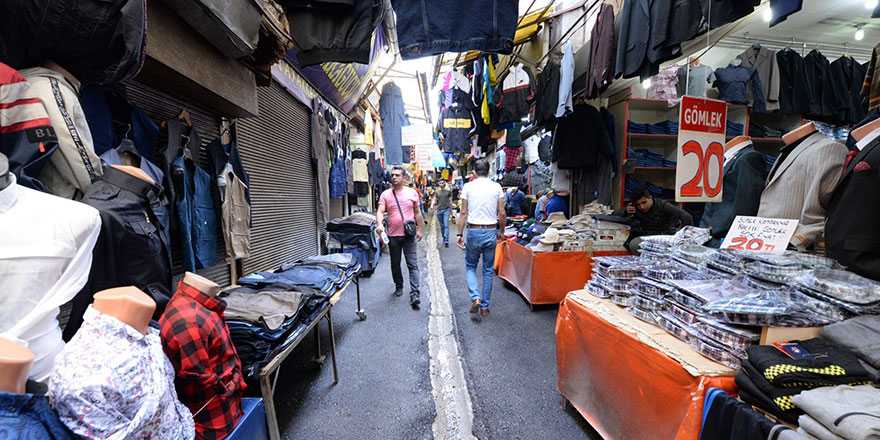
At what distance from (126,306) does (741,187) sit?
4.33 metres

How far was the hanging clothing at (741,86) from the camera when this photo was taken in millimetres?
4684

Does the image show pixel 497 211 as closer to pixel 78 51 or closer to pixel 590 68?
pixel 590 68

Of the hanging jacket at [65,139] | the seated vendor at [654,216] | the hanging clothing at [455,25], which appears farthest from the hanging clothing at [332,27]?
the seated vendor at [654,216]

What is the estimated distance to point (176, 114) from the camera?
271cm

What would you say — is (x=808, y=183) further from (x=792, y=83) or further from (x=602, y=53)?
(x=792, y=83)

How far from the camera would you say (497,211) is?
4082 mm

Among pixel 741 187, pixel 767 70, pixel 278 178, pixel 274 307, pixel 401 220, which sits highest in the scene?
pixel 767 70

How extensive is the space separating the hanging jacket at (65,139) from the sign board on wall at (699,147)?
12.7ft

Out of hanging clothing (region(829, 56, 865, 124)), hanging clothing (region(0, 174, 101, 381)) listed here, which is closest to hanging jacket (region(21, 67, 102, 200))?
hanging clothing (region(0, 174, 101, 381))

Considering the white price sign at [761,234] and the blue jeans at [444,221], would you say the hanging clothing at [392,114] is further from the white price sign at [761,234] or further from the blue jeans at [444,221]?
the white price sign at [761,234]

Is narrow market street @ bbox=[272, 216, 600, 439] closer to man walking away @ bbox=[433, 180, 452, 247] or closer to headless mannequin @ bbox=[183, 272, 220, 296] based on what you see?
headless mannequin @ bbox=[183, 272, 220, 296]

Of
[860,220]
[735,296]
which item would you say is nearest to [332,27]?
[735,296]

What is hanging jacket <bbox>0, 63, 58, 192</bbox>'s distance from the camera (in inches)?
47.3

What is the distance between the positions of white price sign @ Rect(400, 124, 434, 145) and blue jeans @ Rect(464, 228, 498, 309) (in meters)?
4.09
